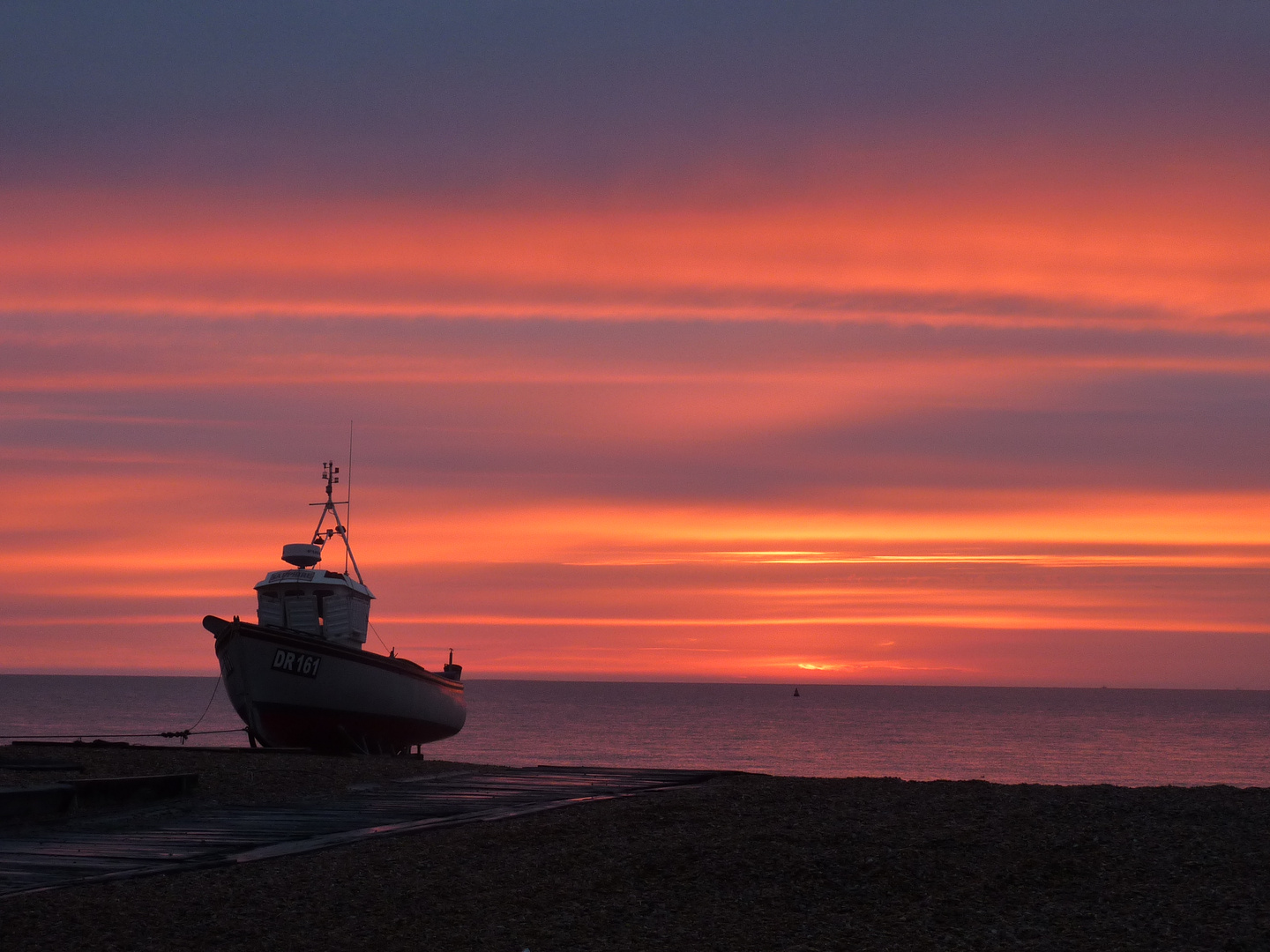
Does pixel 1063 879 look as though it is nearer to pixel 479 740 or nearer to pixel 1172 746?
pixel 479 740

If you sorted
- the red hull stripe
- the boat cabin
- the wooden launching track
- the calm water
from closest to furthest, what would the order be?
1. the wooden launching track
2. the red hull stripe
3. the boat cabin
4. the calm water

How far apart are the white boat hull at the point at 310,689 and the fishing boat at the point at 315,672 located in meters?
0.02

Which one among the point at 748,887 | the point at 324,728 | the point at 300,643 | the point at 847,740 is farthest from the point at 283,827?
the point at 847,740

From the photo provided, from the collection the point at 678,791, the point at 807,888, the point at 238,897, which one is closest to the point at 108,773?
the point at 678,791

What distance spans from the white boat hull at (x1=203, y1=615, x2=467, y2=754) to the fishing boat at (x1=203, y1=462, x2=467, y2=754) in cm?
2

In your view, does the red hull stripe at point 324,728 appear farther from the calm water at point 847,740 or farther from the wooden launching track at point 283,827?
the calm water at point 847,740

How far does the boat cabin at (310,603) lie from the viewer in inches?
1464

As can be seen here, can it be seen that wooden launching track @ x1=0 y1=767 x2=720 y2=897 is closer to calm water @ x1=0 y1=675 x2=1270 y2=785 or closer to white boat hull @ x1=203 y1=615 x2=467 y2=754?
white boat hull @ x1=203 y1=615 x2=467 y2=754

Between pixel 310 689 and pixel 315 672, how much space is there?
50cm

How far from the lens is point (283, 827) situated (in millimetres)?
14727

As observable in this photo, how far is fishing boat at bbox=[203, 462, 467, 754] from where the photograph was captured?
35438mm

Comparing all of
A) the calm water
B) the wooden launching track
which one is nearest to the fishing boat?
the wooden launching track

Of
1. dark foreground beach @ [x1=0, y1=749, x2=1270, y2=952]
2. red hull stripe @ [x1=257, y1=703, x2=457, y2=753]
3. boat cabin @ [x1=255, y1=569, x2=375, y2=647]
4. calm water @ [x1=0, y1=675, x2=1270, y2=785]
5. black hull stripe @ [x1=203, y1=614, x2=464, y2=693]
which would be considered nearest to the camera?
dark foreground beach @ [x1=0, y1=749, x2=1270, y2=952]

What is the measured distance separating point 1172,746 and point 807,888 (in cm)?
12631
